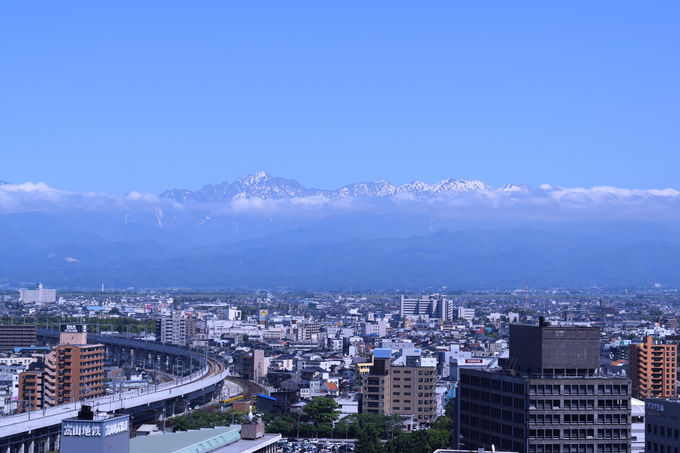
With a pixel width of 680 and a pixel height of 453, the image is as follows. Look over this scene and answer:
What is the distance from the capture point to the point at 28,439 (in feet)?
199

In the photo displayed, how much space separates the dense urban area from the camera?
48.4 meters

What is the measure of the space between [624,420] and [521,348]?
5.24 m

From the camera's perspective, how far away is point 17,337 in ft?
465

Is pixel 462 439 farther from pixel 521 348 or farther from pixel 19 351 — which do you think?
pixel 19 351

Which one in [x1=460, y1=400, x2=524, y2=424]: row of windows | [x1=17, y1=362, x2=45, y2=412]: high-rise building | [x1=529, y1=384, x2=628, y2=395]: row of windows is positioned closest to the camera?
[x1=529, y1=384, x2=628, y2=395]: row of windows

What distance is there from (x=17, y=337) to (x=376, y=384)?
68.4m

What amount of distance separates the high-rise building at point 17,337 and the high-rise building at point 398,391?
66030 millimetres

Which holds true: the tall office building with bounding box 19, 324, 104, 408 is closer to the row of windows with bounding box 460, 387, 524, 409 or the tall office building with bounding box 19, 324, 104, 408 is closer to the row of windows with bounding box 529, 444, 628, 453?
the row of windows with bounding box 460, 387, 524, 409

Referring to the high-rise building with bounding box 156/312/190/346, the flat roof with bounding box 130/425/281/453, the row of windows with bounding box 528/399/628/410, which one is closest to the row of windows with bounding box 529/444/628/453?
the row of windows with bounding box 528/399/628/410

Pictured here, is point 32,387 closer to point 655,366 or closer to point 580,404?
point 655,366

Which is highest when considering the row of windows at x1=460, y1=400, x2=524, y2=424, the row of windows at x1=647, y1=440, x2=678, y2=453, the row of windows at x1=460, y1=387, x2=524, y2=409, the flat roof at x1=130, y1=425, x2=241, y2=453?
the row of windows at x1=460, y1=387, x2=524, y2=409

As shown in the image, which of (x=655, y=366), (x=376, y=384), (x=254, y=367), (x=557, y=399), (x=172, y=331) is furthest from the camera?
(x=172, y=331)

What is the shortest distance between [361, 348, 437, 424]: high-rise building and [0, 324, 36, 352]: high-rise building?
66.0 m

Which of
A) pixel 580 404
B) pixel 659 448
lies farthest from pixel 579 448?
pixel 659 448
